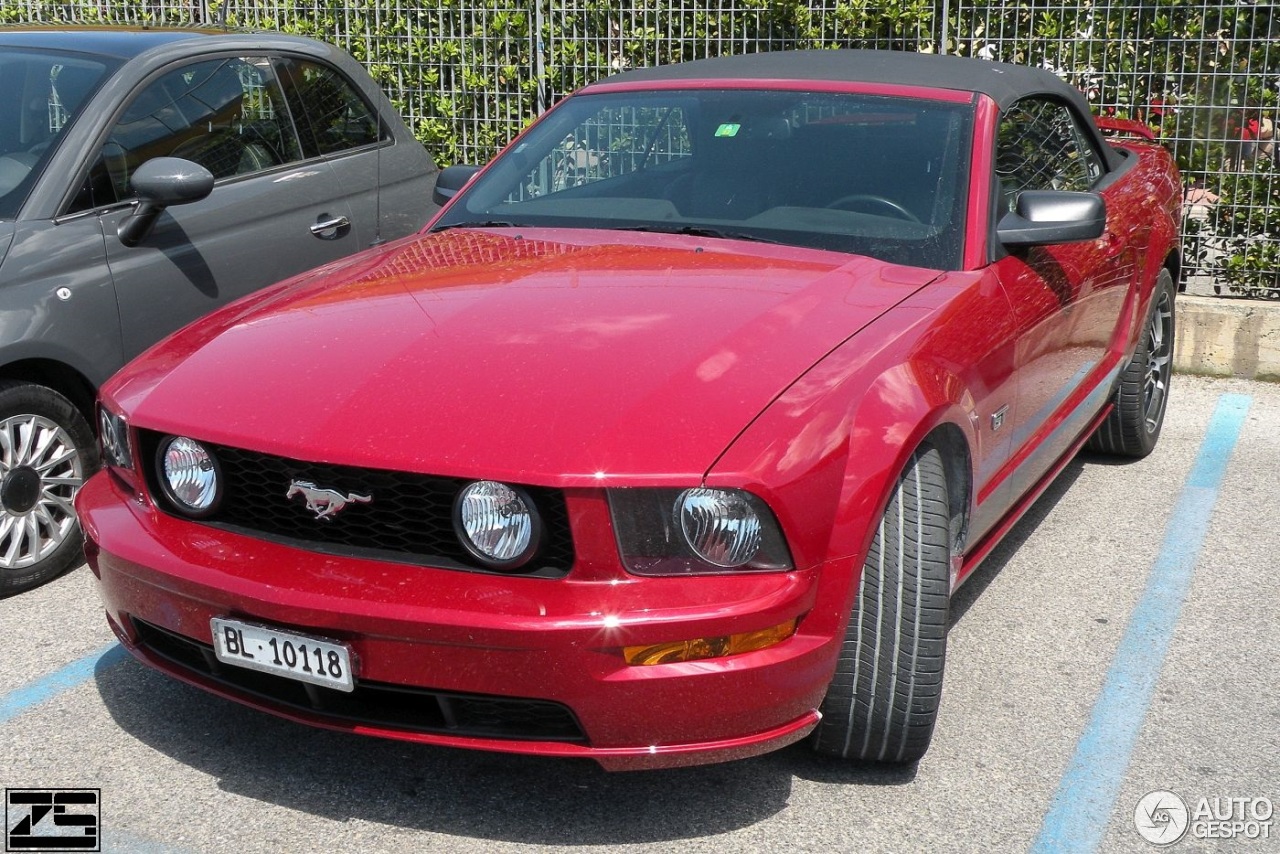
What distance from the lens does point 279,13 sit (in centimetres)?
967

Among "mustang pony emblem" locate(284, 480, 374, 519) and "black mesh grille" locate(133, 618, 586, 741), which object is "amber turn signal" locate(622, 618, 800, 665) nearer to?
"black mesh grille" locate(133, 618, 586, 741)

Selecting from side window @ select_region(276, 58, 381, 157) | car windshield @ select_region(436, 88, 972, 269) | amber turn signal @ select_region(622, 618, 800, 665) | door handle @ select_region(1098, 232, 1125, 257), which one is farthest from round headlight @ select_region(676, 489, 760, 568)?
side window @ select_region(276, 58, 381, 157)

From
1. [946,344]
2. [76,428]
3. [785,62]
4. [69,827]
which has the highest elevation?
[785,62]

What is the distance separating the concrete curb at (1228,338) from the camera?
7324 mm

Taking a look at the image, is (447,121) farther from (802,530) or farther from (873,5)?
(802,530)

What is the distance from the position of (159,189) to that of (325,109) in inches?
51.8

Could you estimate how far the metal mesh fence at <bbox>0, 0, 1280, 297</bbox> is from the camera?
298 inches

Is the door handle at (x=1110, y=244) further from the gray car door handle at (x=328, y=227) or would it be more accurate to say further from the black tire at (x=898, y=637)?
the gray car door handle at (x=328, y=227)

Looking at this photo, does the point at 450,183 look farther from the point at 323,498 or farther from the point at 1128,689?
the point at 1128,689

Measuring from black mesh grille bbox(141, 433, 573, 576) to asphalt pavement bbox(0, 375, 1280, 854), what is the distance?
643 millimetres

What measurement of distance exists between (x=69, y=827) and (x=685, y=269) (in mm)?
1993

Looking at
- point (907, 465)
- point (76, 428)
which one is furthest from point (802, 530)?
point (76, 428)

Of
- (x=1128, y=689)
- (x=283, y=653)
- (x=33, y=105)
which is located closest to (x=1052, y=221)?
(x=1128, y=689)

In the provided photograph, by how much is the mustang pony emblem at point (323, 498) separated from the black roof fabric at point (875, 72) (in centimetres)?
222
